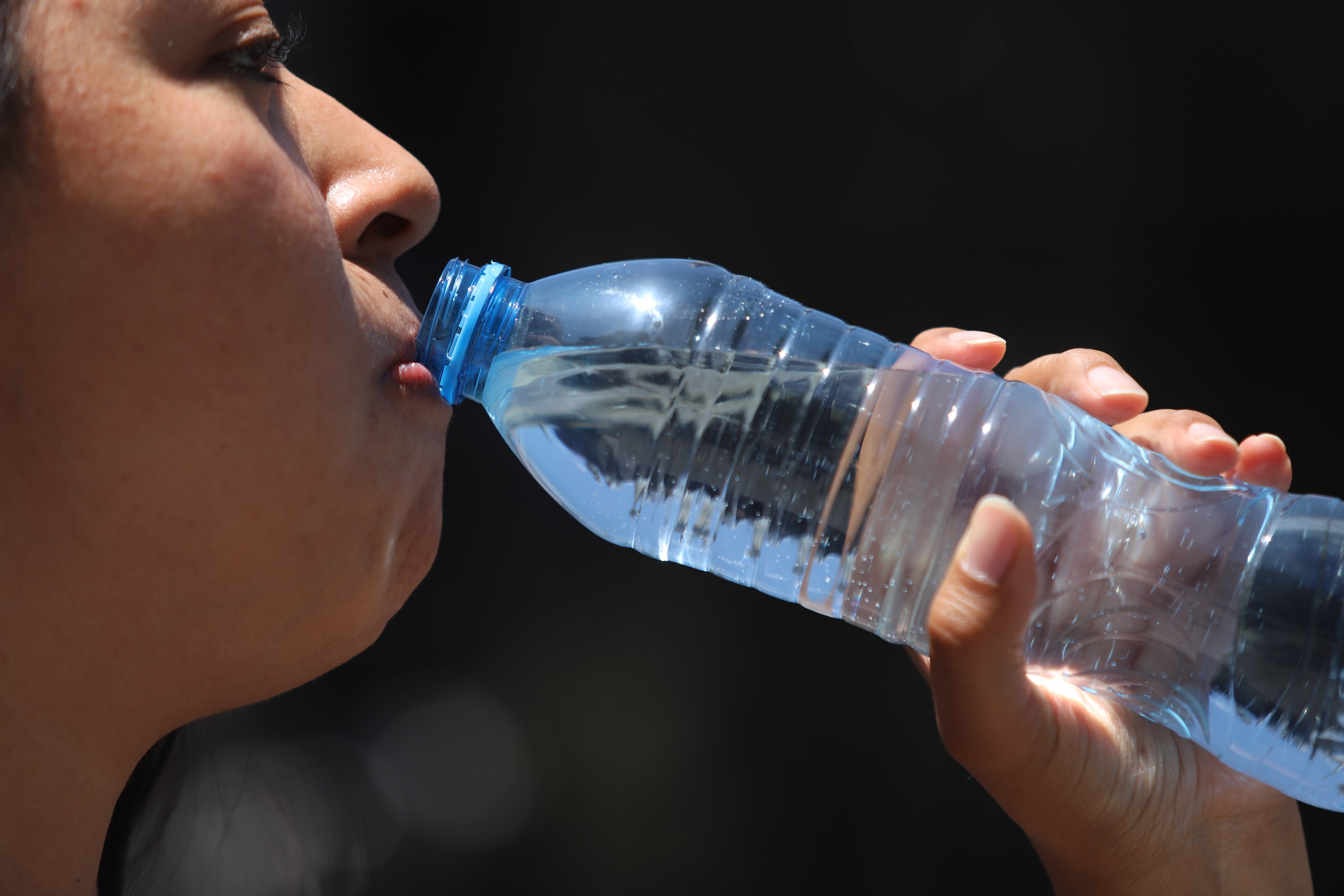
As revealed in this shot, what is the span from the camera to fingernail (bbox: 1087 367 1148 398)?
34.4 inches

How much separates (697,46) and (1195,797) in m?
1.33

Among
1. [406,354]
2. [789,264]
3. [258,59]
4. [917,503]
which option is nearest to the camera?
[258,59]

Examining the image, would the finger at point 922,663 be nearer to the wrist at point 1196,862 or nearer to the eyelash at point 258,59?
the wrist at point 1196,862

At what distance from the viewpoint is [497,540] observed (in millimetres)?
1621

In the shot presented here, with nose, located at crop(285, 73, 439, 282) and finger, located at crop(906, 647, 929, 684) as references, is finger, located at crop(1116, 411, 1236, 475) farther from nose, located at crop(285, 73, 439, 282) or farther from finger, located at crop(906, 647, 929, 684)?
nose, located at crop(285, 73, 439, 282)

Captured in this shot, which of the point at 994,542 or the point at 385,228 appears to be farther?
the point at 385,228

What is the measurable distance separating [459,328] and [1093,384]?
63 centimetres

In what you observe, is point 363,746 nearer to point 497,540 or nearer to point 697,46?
point 497,540

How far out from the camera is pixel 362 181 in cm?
75

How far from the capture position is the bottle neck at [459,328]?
770 mm

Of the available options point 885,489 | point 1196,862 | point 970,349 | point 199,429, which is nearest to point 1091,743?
point 1196,862

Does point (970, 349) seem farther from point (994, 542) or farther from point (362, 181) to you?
point (362, 181)

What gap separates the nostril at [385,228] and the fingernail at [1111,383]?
697mm

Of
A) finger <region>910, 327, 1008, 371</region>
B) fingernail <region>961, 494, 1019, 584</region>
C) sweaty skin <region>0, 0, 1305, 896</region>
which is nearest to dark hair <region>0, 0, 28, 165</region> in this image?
sweaty skin <region>0, 0, 1305, 896</region>
